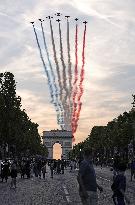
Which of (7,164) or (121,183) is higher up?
(7,164)

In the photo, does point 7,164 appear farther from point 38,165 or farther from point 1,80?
point 1,80

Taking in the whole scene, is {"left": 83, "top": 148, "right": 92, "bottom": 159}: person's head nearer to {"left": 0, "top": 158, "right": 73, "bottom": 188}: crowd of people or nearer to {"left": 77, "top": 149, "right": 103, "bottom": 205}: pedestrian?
{"left": 77, "top": 149, "right": 103, "bottom": 205}: pedestrian

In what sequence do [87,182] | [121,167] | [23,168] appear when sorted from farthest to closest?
[23,168], [121,167], [87,182]

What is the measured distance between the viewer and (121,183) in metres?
16.2

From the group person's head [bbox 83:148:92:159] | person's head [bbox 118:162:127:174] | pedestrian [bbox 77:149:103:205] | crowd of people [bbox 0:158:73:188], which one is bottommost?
pedestrian [bbox 77:149:103:205]

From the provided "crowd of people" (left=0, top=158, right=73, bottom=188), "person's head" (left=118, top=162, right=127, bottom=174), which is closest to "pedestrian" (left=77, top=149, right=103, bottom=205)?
"person's head" (left=118, top=162, right=127, bottom=174)

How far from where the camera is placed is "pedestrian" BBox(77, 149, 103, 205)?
14.2 metres

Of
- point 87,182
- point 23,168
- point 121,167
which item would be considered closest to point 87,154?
point 87,182

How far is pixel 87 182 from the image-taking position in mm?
14484

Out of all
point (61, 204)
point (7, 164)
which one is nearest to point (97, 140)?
point (7, 164)

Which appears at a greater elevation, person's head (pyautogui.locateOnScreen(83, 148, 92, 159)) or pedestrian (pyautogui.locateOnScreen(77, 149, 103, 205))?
person's head (pyautogui.locateOnScreen(83, 148, 92, 159))

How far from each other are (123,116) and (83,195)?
375ft

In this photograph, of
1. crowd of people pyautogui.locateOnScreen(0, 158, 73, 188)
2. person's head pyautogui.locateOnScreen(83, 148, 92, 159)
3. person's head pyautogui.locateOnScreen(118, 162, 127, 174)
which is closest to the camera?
person's head pyautogui.locateOnScreen(83, 148, 92, 159)

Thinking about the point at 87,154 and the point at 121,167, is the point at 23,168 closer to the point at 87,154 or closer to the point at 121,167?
the point at 121,167
